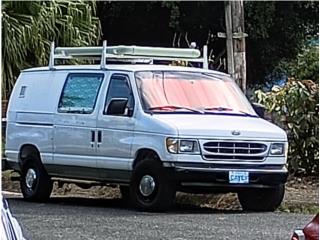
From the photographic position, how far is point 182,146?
12047 millimetres

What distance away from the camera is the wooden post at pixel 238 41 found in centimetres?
1606

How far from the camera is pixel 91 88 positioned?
1350cm

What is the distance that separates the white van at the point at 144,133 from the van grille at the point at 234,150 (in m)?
0.01

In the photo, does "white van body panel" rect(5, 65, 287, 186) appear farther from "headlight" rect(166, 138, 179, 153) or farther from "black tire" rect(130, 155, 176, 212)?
"black tire" rect(130, 155, 176, 212)

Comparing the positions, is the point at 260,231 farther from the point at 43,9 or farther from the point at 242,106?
the point at 43,9

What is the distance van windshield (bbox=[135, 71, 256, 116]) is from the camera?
41.5 ft

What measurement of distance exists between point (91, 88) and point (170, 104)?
1.36 metres

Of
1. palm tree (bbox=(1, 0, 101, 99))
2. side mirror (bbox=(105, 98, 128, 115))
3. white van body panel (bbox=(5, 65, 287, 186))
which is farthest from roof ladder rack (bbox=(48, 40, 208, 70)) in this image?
palm tree (bbox=(1, 0, 101, 99))

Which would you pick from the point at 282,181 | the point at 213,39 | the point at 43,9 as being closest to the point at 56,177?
the point at 282,181

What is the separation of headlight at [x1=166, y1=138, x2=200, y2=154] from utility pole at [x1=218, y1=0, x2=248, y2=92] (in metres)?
4.14

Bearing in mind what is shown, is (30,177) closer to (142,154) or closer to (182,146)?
(142,154)

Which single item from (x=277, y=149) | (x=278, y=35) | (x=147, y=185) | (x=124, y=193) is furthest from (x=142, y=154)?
(x=278, y=35)

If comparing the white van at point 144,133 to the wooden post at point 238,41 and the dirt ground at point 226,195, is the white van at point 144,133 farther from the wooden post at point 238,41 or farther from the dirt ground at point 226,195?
the wooden post at point 238,41

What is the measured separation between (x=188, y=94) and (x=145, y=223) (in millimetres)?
2317
